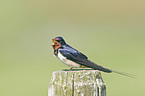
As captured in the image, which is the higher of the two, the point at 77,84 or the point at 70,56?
the point at 70,56

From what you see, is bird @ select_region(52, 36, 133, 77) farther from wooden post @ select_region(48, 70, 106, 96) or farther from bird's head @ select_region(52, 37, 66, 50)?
wooden post @ select_region(48, 70, 106, 96)

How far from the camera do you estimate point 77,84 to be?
365cm

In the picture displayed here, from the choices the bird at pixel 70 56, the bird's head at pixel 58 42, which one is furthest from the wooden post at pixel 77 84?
the bird's head at pixel 58 42

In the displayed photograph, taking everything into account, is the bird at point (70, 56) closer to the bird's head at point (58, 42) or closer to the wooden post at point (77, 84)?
the bird's head at point (58, 42)

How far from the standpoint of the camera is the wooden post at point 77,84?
143 inches

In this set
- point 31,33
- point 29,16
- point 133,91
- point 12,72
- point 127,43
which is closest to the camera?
point 133,91

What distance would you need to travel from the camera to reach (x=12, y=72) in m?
13.9

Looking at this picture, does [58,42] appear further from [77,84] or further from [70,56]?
[77,84]

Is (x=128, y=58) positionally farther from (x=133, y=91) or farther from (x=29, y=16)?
(x=29, y=16)

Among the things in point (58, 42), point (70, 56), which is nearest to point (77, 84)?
point (70, 56)

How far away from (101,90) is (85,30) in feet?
55.3

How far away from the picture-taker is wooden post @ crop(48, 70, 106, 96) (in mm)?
3633

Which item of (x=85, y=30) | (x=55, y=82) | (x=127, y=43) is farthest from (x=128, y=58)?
(x=55, y=82)

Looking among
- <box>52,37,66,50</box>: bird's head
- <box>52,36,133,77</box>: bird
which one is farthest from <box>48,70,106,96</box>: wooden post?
<box>52,37,66,50</box>: bird's head
